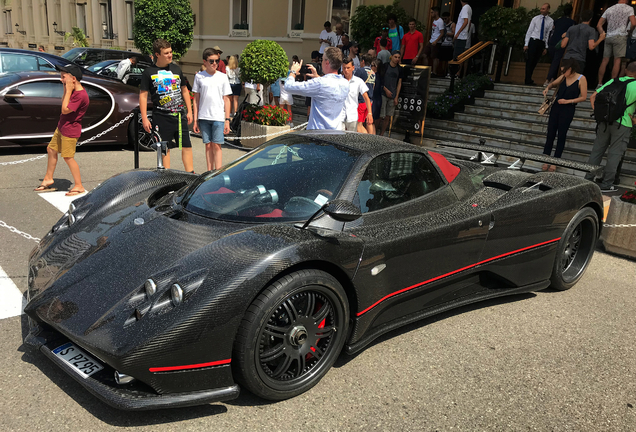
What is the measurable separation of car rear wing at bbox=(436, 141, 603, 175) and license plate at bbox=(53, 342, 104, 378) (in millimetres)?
3631

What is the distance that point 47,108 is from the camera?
895 cm

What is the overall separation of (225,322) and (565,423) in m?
1.90

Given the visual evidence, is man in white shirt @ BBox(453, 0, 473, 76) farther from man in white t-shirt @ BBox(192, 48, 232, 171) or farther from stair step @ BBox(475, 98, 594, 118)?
man in white t-shirt @ BBox(192, 48, 232, 171)

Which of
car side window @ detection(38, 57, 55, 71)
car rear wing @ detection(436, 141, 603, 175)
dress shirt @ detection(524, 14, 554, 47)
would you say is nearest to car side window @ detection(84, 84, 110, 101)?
car side window @ detection(38, 57, 55, 71)

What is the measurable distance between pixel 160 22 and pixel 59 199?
569 inches

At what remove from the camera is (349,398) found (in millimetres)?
2973

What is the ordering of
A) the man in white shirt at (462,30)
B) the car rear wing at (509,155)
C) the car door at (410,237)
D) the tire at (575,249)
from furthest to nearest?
the man in white shirt at (462,30), the car rear wing at (509,155), the tire at (575,249), the car door at (410,237)

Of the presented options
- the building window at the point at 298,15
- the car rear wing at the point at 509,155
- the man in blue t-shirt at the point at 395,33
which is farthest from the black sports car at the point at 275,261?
the building window at the point at 298,15

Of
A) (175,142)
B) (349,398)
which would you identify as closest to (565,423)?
(349,398)

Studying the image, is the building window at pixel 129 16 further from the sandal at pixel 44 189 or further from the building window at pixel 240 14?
the sandal at pixel 44 189

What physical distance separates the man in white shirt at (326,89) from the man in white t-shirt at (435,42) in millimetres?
8389

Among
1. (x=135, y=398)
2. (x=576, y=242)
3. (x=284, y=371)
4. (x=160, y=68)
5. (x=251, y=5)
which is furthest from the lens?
(x=251, y=5)

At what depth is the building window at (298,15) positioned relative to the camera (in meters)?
20.2

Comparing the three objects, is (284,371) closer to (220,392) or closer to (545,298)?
(220,392)
